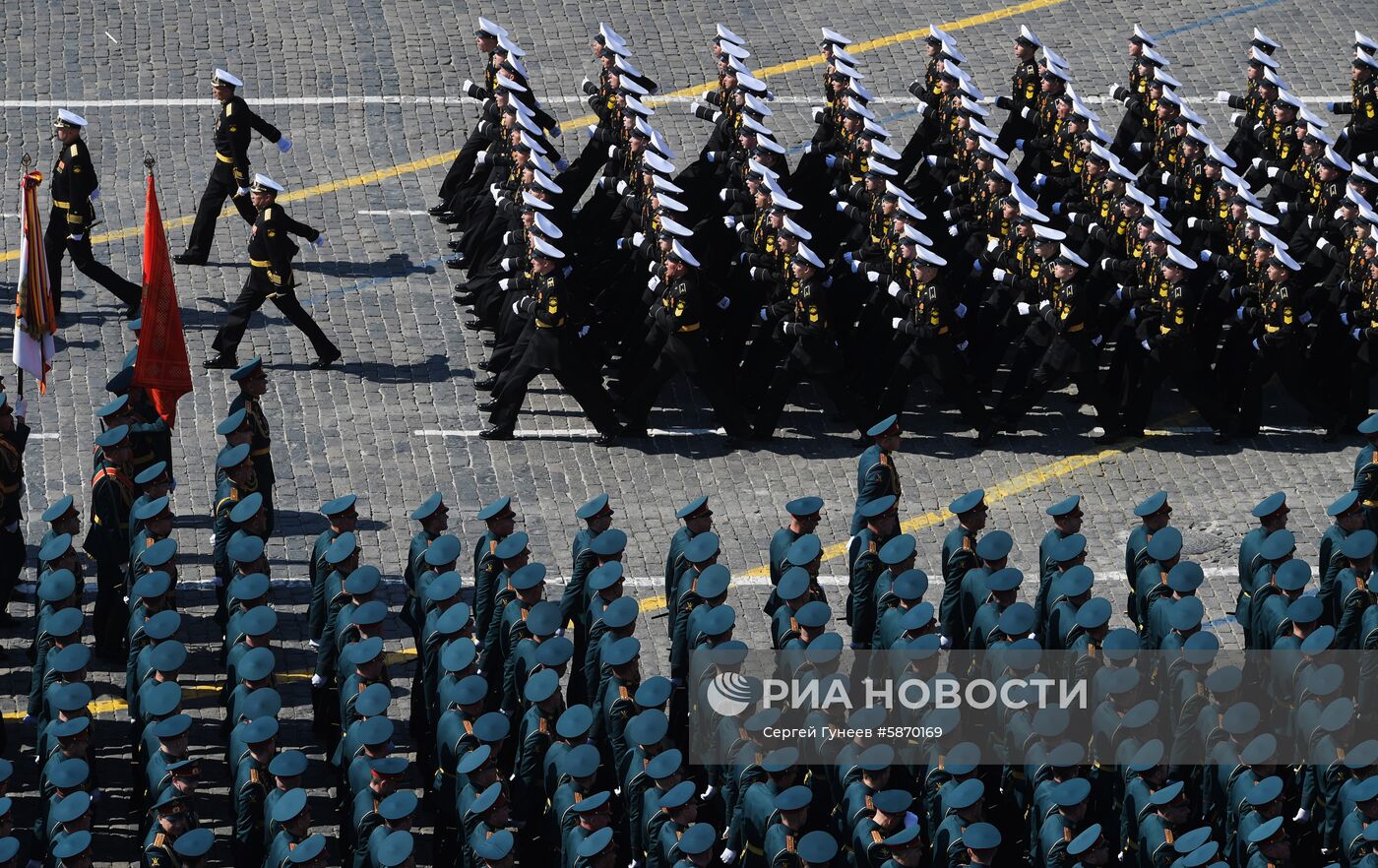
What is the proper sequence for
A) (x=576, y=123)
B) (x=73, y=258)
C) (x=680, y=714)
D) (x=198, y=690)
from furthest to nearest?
(x=576, y=123) → (x=73, y=258) → (x=198, y=690) → (x=680, y=714)

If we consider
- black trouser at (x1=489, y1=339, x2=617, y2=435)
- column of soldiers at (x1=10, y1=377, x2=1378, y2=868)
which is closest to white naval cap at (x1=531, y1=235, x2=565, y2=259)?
black trouser at (x1=489, y1=339, x2=617, y2=435)

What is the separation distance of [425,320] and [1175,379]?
674cm

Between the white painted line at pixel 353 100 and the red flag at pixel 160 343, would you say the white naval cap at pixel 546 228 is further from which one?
the white painted line at pixel 353 100

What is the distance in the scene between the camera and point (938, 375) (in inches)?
874

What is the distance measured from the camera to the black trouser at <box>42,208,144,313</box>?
23875 mm

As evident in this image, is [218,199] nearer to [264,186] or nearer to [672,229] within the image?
[264,186]

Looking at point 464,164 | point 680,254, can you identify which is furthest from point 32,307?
point 464,164

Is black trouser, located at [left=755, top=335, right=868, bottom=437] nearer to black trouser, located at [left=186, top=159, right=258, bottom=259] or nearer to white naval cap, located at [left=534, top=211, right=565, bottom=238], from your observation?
white naval cap, located at [left=534, top=211, right=565, bottom=238]

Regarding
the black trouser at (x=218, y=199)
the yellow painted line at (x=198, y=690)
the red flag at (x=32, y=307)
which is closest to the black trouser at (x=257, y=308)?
the black trouser at (x=218, y=199)

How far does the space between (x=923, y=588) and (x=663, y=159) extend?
6.87 m

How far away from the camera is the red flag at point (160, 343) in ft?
67.4

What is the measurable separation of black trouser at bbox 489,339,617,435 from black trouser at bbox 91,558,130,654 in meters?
4.18

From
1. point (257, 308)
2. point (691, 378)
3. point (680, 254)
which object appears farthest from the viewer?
point (257, 308)

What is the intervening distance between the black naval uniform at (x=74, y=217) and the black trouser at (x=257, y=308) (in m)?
1.39
